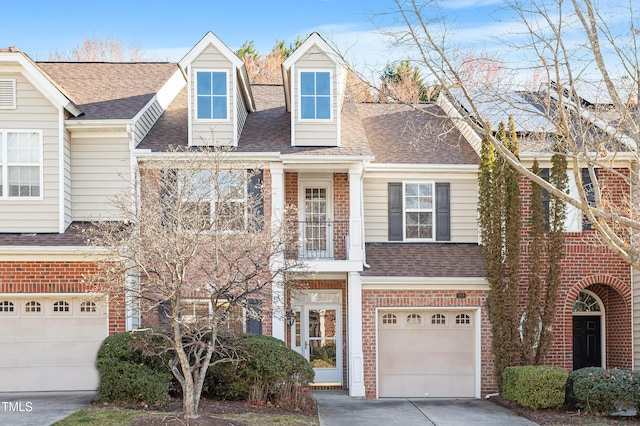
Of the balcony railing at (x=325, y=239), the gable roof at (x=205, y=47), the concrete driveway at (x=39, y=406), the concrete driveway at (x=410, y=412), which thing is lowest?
the concrete driveway at (x=410, y=412)

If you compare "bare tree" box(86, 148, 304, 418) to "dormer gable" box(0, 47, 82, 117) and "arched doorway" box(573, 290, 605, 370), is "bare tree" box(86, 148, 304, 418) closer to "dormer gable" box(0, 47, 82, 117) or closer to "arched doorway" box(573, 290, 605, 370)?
"dormer gable" box(0, 47, 82, 117)

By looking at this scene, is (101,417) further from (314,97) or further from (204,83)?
(314,97)

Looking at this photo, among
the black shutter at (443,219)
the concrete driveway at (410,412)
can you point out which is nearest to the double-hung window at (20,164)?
the concrete driveway at (410,412)

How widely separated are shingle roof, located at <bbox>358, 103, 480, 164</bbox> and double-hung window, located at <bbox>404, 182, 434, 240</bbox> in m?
0.76

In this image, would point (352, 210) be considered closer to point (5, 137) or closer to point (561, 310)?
point (561, 310)

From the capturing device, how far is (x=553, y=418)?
53.0 feet

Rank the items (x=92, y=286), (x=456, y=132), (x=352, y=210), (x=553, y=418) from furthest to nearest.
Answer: (x=456, y=132) < (x=352, y=210) < (x=92, y=286) < (x=553, y=418)

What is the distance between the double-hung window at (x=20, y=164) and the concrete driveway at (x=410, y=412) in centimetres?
794

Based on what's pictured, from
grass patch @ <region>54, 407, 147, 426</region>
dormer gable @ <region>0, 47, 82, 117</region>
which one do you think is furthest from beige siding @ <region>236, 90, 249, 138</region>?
grass patch @ <region>54, 407, 147, 426</region>

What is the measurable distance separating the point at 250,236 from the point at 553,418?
710 cm

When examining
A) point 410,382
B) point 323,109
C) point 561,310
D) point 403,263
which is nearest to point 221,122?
point 323,109

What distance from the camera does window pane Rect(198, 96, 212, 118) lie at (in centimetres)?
1964

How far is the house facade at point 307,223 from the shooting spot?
18234mm

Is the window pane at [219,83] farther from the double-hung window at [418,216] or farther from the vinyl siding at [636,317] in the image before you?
the vinyl siding at [636,317]
